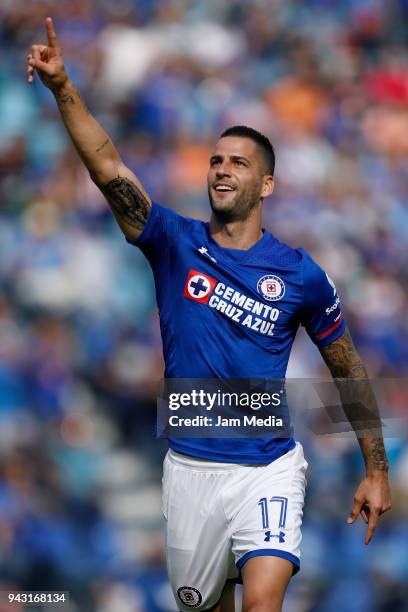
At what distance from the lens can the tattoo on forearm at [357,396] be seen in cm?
431

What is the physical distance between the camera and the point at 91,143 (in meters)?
3.91

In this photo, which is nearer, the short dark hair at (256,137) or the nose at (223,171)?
the nose at (223,171)

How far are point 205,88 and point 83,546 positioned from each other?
376 cm

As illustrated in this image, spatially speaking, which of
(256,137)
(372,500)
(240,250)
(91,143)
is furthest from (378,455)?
(91,143)

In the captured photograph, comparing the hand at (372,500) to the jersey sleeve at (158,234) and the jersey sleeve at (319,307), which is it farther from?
the jersey sleeve at (158,234)

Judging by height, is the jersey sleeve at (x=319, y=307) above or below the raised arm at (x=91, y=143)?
below

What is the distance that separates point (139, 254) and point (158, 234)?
10.0 ft

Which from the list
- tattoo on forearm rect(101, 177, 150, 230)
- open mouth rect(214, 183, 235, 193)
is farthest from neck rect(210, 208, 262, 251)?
tattoo on forearm rect(101, 177, 150, 230)

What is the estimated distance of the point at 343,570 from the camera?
6.38m

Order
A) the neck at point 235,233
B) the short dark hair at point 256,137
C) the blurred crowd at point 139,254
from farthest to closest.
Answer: the blurred crowd at point 139,254 < the short dark hair at point 256,137 < the neck at point 235,233

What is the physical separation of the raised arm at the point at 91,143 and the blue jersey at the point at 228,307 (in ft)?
0.30

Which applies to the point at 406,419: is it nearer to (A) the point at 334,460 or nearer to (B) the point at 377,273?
(A) the point at 334,460

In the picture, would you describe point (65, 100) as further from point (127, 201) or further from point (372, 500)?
point (372, 500)

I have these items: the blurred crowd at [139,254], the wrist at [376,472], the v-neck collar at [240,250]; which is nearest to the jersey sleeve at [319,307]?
the v-neck collar at [240,250]
